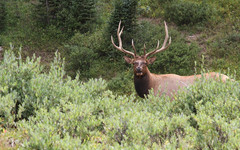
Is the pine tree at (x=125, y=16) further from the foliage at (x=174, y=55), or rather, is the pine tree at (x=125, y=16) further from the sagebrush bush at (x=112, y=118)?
the sagebrush bush at (x=112, y=118)

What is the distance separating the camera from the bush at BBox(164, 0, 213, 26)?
1962 centimetres

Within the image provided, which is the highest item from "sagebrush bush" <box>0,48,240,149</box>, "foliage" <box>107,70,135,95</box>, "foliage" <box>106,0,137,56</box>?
"foliage" <box>106,0,137,56</box>

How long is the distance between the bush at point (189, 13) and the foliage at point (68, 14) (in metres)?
5.62

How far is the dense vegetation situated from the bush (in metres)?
0.07

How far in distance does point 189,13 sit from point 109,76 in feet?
23.7

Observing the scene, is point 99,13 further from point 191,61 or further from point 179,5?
point 191,61

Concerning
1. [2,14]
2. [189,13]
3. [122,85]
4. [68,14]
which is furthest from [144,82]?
[2,14]

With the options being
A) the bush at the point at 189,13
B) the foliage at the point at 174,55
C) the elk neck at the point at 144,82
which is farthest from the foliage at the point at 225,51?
the elk neck at the point at 144,82

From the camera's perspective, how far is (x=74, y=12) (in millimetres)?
20609

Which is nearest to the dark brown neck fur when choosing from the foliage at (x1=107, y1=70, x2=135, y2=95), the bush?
the foliage at (x1=107, y1=70, x2=135, y2=95)

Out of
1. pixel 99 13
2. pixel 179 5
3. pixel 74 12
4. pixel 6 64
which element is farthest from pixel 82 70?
pixel 6 64

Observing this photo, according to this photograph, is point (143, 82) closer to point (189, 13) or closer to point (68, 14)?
point (189, 13)

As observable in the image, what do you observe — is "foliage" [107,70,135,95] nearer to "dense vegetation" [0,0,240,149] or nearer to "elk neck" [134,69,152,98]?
"dense vegetation" [0,0,240,149]

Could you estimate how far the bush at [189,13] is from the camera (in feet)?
64.4
